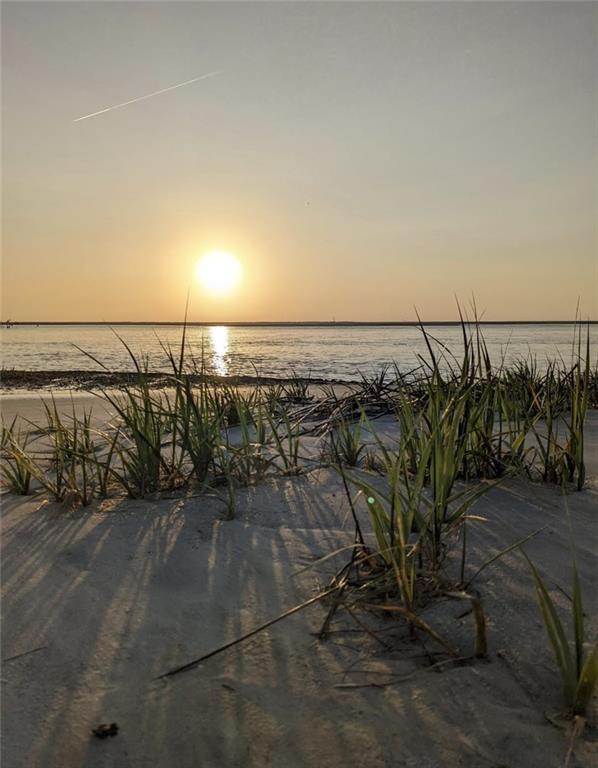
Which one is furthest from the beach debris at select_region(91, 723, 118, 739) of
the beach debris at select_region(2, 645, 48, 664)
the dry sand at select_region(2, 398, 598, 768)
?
the beach debris at select_region(2, 645, 48, 664)

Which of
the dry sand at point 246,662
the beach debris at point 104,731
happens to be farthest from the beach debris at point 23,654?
the beach debris at point 104,731

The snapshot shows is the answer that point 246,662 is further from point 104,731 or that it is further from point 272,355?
point 272,355

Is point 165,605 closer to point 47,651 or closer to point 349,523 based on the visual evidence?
point 47,651

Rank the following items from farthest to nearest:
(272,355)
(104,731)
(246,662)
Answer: (272,355) → (246,662) → (104,731)

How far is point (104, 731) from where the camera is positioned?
3.55ft

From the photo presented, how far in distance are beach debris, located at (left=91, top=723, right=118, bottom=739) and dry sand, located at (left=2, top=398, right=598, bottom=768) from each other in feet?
0.04

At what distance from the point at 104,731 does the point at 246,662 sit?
327 mm

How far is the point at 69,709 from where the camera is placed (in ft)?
3.77

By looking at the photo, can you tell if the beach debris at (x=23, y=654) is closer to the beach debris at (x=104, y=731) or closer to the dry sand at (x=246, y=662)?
the dry sand at (x=246, y=662)

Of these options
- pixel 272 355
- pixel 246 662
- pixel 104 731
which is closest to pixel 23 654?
pixel 104 731

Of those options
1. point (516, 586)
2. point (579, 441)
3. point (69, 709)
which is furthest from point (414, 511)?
point (579, 441)

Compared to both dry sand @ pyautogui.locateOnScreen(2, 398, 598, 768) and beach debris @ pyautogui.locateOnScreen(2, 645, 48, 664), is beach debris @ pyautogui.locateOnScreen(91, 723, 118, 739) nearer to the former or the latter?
dry sand @ pyautogui.locateOnScreen(2, 398, 598, 768)

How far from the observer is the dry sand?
1.04m

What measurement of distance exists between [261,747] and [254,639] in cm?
32
